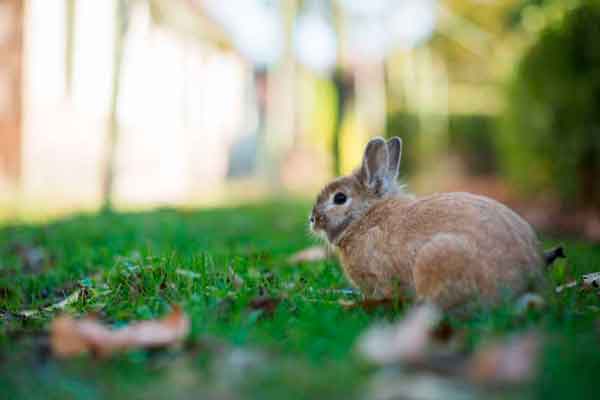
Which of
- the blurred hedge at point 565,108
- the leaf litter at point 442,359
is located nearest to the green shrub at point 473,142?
the blurred hedge at point 565,108

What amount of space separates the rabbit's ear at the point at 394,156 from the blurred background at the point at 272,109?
560cm

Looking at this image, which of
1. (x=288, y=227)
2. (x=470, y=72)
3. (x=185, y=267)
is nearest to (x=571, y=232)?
(x=288, y=227)

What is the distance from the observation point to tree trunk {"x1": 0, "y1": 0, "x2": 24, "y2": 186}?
11875 millimetres

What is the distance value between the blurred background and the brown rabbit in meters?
5.57

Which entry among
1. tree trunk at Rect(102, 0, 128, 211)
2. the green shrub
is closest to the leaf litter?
tree trunk at Rect(102, 0, 128, 211)

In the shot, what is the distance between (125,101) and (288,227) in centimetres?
967

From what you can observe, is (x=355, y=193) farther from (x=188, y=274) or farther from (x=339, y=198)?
(x=188, y=274)

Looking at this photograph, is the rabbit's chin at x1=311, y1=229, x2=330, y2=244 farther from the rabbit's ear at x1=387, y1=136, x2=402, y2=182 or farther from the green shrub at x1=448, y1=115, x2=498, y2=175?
the green shrub at x1=448, y1=115, x2=498, y2=175

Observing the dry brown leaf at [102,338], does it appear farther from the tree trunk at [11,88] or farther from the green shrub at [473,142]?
the green shrub at [473,142]

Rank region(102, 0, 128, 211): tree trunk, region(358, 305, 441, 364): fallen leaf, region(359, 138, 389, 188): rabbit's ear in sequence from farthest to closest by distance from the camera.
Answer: region(102, 0, 128, 211): tree trunk < region(359, 138, 389, 188): rabbit's ear < region(358, 305, 441, 364): fallen leaf

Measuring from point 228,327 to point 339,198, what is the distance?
5.93ft

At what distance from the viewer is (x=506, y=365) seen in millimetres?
1947

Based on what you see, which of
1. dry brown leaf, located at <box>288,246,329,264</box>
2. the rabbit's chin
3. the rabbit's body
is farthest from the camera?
dry brown leaf, located at <box>288,246,329,264</box>

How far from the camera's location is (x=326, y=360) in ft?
7.43
